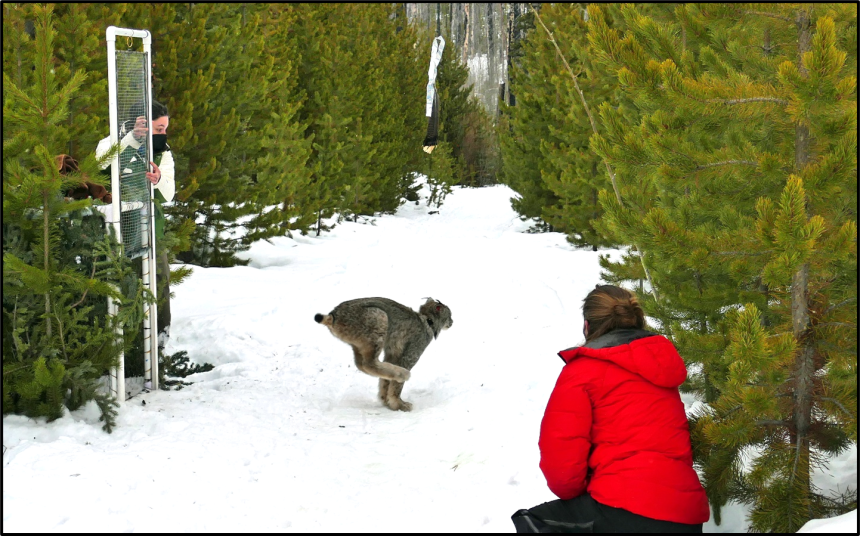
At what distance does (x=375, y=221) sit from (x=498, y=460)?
19017 mm

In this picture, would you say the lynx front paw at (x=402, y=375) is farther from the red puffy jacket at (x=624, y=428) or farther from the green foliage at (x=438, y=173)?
the green foliage at (x=438, y=173)

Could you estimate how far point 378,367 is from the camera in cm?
673

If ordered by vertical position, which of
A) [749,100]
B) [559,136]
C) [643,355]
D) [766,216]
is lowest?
[643,355]

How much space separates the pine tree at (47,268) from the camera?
4977mm

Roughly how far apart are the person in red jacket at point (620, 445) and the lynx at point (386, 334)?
342cm

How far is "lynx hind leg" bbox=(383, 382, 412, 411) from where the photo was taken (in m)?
6.83

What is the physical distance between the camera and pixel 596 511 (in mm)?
3330

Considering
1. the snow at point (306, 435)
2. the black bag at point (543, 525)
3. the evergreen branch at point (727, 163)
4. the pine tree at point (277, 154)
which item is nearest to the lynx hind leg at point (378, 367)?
the snow at point (306, 435)

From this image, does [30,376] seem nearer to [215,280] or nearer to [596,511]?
[596,511]

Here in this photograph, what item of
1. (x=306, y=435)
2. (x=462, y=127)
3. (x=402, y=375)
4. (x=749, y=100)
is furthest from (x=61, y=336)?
(x=462, y=127)

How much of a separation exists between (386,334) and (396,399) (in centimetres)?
67

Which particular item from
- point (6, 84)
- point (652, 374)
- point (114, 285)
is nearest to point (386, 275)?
point (114, 285)

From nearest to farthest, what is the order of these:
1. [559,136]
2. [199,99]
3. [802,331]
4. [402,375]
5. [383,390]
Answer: [802,331] < [402,375] < [383,390] < [199,99] < [559,136]

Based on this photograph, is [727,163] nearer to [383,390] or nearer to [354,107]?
[383,390]
